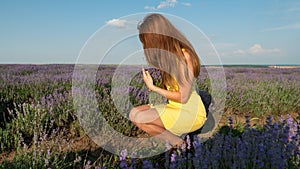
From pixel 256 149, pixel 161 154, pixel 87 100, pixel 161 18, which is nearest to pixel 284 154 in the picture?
pixel 256 149

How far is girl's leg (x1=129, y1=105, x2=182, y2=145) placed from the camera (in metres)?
2.83

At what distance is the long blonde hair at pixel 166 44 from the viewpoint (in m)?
2.63

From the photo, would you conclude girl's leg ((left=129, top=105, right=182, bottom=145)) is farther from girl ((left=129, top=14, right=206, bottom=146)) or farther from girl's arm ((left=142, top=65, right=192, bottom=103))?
girl's arm ((left=142, top=65, right=192, bottom=103))

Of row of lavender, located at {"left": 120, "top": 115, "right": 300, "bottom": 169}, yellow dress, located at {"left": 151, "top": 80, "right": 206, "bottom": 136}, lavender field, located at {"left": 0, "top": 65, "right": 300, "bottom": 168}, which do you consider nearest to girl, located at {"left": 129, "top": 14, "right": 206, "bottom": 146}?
yellow dress, located at {"left": 151, "top": 80, "right": 206, "bottom": 136}

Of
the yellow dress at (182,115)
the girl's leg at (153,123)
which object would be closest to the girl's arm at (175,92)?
the yellow dress at (182,115)

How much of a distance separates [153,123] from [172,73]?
0.55 m

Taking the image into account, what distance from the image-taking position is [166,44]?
265cm

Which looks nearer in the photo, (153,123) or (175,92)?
(175,92)

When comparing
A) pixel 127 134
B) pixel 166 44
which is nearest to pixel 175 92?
pixel 166 44

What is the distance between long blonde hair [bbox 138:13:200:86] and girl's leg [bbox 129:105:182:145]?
41 cm

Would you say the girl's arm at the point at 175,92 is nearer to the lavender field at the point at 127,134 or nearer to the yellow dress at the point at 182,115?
the yellow dress at the point at 182,115

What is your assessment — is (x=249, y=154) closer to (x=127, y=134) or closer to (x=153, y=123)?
(x=153, y=123)

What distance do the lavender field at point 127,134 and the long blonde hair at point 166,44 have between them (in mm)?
676

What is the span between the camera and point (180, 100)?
8.64 ft
